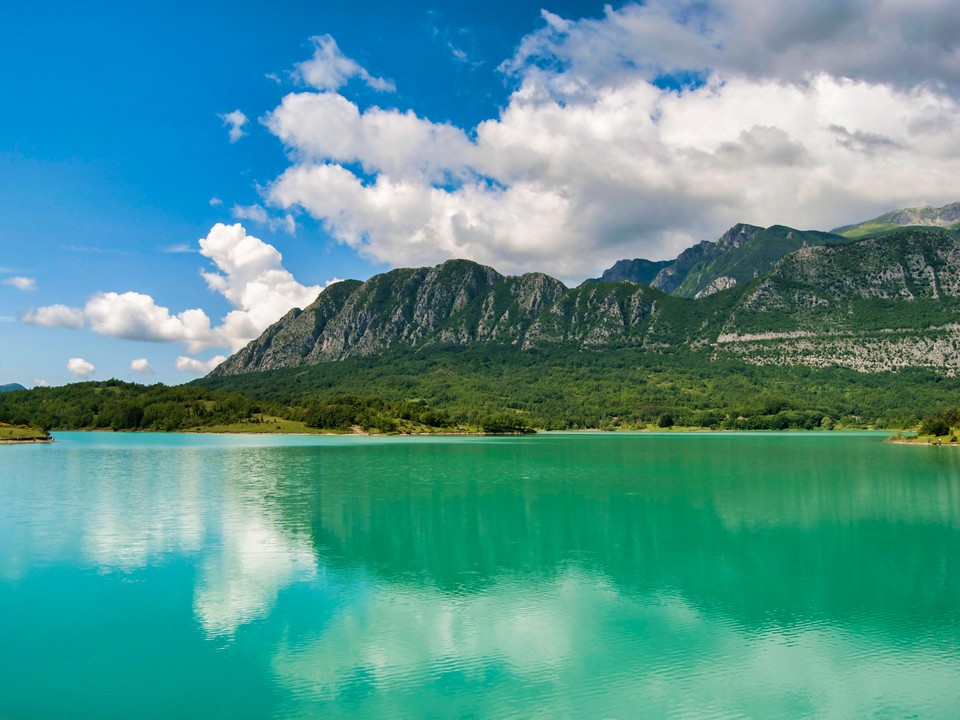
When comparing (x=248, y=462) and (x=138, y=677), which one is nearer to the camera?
(x=138, y=677)

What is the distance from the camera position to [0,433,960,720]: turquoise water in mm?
15859

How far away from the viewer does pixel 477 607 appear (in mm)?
22609

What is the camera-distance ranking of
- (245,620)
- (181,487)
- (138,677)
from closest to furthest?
1. (138,677)
2. (245,620)
3. (181,487)

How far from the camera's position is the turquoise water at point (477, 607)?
52.0 feet

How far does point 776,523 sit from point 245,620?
32.2 meters

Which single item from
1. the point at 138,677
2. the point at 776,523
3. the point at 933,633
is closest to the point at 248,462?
the point at 776,523

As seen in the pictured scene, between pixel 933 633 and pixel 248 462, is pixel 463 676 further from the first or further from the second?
pixel 248 462

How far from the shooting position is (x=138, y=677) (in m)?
16.8

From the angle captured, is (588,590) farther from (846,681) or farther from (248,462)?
(248,462)

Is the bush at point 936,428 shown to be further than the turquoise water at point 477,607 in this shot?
Yes

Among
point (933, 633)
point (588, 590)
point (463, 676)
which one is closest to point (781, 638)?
point (933, 633)

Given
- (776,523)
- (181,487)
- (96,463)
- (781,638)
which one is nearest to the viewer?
(781,638)

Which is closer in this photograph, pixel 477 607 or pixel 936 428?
pixel 477 607

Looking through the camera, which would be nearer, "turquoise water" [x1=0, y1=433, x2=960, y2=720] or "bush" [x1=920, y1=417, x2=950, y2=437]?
"turquoise water" [x1=0, y1=433, x2=960, y2=720]
